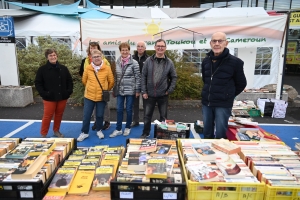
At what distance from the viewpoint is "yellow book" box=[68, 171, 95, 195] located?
2059mm

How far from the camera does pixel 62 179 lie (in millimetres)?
2180

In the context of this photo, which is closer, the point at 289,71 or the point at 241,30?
the point at 241,30

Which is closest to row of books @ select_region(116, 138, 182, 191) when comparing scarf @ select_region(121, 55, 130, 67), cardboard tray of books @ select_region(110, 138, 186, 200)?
cardboard tray of books @ select_region(110, 138, 186, 200)

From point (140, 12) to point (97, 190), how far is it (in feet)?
36.1

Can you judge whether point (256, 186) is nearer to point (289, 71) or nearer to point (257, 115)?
point (257, 115)

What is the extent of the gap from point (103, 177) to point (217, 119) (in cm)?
196

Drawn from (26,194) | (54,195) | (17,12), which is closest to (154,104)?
(54,195)

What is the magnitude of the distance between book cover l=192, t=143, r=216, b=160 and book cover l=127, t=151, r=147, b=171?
542 millimetres

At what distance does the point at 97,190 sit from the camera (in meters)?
2.11

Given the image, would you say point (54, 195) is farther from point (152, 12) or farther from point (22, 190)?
point (152, 12)

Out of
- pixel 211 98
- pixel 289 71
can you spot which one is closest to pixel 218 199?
pixel 211 98

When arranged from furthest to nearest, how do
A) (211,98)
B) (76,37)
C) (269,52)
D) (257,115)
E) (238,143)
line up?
1. (76,37)
2. (269,52)
3. (257,115)
4. (211,98)
5. (238,143)

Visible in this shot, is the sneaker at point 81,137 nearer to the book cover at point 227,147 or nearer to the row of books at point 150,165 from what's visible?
the row of books at point 150,165

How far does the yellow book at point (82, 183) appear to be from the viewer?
2.06m
